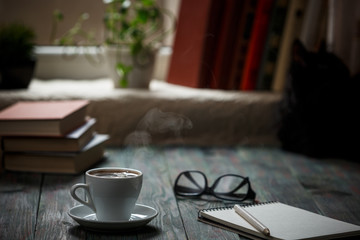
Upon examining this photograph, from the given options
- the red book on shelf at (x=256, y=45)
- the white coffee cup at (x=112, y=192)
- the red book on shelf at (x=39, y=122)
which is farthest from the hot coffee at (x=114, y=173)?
the red book on shelf at (x=256, y=45)

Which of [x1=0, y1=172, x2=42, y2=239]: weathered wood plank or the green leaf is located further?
the green leaf

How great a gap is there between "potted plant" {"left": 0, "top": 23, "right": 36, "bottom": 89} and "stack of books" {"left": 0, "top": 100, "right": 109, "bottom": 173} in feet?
1.53

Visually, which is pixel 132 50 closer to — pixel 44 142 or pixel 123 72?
pixel 123 72

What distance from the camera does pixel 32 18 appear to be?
7.61ft

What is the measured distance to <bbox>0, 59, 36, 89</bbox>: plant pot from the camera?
6.42 feet

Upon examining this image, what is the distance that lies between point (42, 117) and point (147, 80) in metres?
0.69

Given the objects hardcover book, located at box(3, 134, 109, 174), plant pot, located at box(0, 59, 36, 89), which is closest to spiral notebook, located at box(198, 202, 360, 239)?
hardcover book, located at box(3, 134, 109, 174)

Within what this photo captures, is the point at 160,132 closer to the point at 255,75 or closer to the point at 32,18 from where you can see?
the point at 255,75

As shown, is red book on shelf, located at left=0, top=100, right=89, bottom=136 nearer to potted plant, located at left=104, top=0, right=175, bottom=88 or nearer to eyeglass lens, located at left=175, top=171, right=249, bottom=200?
eyeglass lens, located at left=175, top=171, right=249, bottom=200

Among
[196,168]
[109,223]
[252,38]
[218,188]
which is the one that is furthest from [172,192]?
[252,38]

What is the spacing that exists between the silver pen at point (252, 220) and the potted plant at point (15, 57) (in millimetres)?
1200

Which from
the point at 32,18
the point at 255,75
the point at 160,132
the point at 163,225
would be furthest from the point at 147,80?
the point at 163,225

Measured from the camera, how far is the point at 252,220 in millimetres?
988

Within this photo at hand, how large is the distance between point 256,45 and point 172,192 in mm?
927
